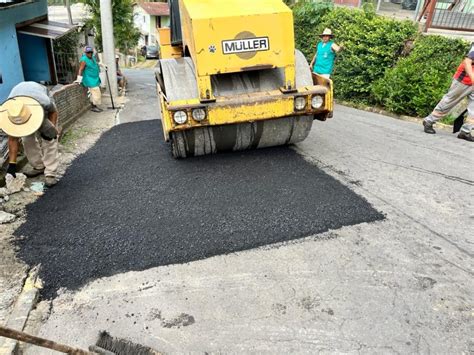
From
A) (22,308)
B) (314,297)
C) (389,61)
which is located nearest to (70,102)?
(22,308)

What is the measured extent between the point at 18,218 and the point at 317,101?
11.2 ft

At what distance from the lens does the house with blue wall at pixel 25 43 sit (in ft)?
28.8

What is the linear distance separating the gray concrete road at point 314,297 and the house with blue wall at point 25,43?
7244 mm

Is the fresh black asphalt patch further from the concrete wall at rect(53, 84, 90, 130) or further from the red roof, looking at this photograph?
the red roof

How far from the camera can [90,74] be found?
27.8 ft

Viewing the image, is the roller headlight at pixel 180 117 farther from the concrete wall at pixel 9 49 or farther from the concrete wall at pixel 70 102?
the concrete wall at pixel 9 49

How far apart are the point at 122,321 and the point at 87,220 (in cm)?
136

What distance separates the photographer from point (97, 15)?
72.5ft

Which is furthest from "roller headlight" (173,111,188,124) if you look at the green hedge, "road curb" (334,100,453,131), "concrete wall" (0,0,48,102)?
"concrete wall" (0,0,48,102)

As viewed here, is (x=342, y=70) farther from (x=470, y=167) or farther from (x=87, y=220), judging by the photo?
(x=87, y=220)

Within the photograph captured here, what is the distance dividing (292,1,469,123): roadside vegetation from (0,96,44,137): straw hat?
6.62 meters

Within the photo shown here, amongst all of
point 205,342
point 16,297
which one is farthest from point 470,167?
point 16,297

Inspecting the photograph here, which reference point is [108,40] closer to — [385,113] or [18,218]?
[385,113]

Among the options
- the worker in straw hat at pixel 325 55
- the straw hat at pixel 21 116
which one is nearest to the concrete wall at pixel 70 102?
the straw hat at pixel 21 116
